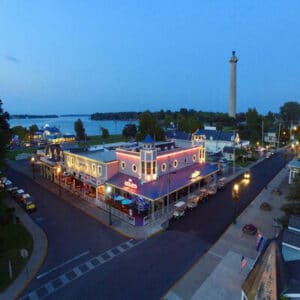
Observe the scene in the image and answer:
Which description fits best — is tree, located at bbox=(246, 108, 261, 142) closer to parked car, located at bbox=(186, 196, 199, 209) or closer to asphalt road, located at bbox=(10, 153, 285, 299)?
asphalt road, located at bbox=(10, 153, 285, 299)

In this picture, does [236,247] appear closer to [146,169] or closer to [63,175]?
[146,169]

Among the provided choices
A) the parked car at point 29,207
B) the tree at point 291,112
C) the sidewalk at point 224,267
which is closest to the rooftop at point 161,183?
the sidewalk at point 224,267

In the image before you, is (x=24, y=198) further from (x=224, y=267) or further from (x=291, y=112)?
(x=291, y=112)

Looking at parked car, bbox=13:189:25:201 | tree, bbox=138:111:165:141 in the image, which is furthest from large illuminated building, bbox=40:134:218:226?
tree, bbox=138:111:165:141

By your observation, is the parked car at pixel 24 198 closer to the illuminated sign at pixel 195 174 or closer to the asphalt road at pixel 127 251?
the asphalt road at pixel 127 251

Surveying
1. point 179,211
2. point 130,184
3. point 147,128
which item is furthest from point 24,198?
point 147,128

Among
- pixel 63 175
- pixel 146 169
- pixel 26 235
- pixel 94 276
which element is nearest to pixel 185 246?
pixel 94 276
